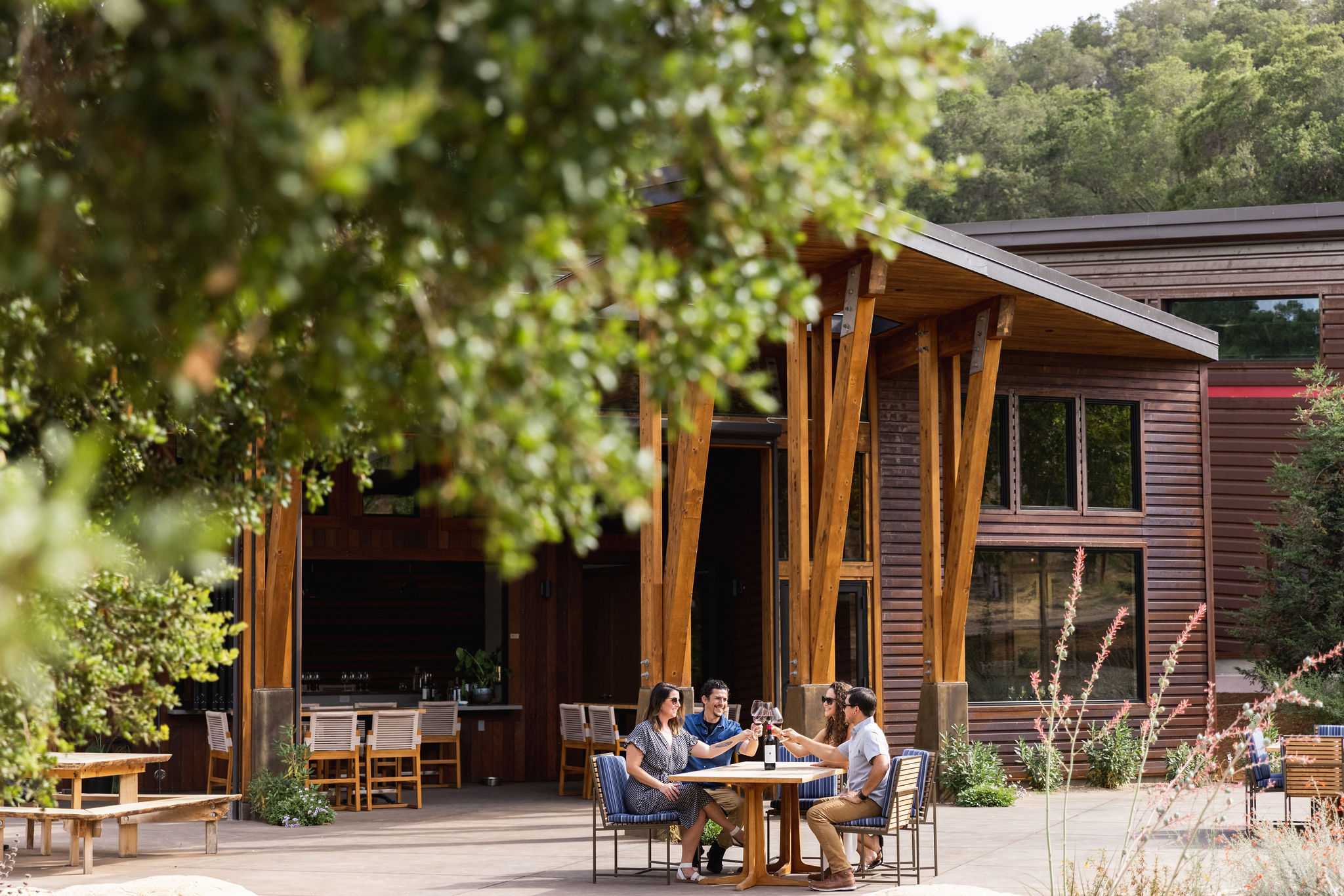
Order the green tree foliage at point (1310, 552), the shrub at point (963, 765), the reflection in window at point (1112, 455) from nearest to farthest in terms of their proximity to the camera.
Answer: the shrub at point (963, 765) → the reflection in window at point (1112, 455) → the green tree foliage at point (1310, 552)

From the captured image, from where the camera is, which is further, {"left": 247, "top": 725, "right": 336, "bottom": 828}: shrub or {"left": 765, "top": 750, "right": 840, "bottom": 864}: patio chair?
{"left": 247, "top": 725, "right": 336, "bottom": 828}: shrub

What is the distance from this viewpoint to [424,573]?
16.3 meters

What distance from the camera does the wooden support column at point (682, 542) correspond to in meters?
11.5

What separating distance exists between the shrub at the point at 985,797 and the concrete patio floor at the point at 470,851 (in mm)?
176

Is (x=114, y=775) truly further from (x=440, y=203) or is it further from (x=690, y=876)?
(x=440, y=203)

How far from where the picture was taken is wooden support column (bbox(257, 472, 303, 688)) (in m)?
11.6

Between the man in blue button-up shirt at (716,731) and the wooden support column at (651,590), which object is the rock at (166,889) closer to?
the man in blue button-up shirt at (716,731)

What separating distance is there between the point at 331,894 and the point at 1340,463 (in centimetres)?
1263

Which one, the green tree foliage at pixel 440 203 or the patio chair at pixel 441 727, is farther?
the patio chair at pixel 441 727

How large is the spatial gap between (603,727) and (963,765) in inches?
126

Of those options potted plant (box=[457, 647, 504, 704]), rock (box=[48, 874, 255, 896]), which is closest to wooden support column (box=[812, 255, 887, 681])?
potted plant (box=[457, 647, 504, 704])

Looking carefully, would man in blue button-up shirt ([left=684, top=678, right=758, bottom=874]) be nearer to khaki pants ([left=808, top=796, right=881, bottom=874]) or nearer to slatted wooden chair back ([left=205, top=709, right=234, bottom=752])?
khaki pants ([left=808, top=796, right=881, bottom=874])

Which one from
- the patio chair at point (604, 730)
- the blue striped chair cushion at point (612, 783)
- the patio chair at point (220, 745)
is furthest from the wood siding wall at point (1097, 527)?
the blue striped chair cushion at point (612, 783)

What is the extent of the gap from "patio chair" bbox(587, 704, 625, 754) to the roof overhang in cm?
408
